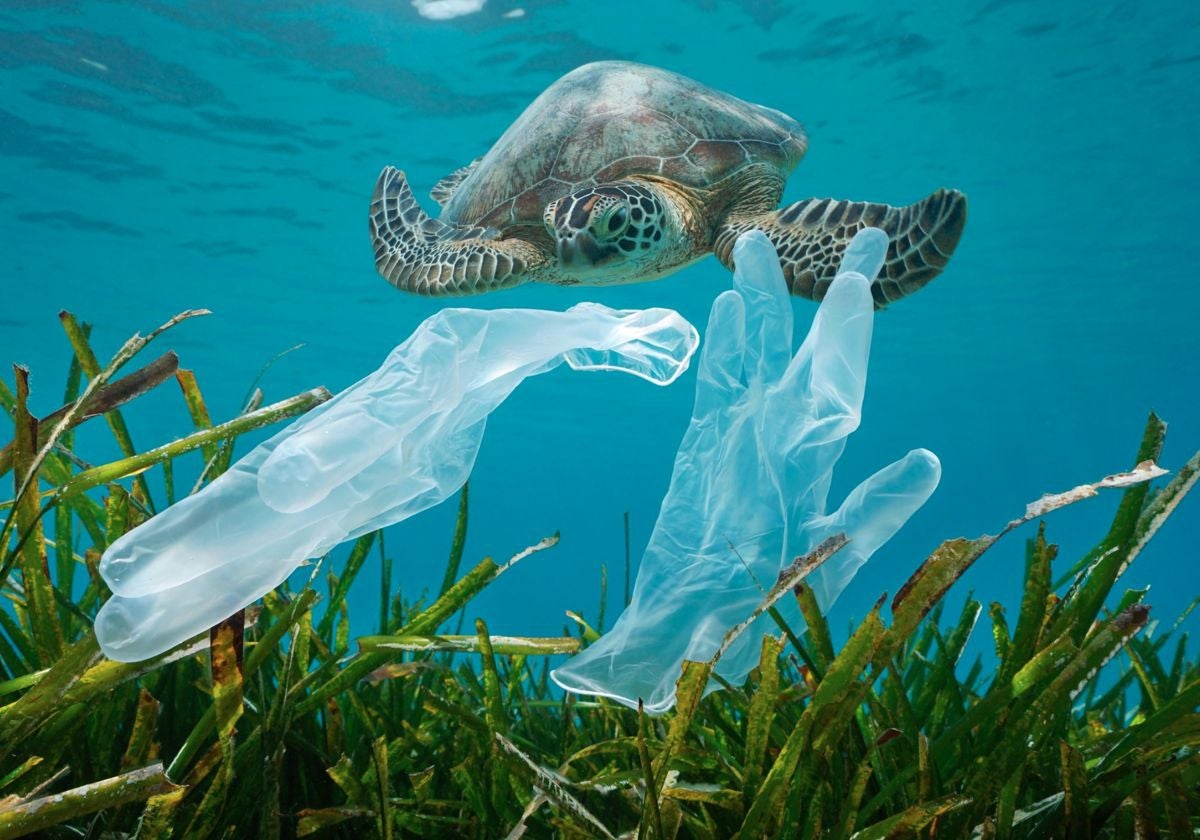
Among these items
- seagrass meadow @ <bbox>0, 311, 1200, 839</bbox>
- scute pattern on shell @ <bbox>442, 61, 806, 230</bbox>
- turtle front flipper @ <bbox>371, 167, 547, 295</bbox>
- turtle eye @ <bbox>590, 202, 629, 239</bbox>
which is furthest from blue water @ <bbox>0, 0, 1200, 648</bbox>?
seagrass meadow @ <bbox>0, 311, 1200, 839</bbox>

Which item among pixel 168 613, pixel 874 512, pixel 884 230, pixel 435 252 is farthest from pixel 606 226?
pixel 168 613

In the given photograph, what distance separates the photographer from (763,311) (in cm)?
159

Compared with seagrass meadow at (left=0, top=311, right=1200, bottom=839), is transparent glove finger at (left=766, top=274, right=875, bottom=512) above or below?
above

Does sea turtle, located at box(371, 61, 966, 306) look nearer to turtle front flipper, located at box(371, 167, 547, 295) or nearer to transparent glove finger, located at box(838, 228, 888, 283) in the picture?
turtle front flipper, located at box(371, 167, 547, 295)

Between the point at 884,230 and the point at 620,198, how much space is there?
168cm

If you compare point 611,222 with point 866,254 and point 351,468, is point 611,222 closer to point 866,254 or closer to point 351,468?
point 866,254

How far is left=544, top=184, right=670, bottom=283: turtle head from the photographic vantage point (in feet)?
14.5

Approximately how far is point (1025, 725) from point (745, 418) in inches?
27.7

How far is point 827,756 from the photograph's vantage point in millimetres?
1072

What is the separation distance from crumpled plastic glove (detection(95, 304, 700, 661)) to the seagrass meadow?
3.0 inches

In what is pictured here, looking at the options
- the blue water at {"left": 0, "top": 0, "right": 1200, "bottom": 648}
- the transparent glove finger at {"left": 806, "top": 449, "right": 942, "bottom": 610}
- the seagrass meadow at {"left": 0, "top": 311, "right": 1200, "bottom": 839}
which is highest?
the blue water at {"left": 0, "top": 0, "right": 1200, "bottom": 648}

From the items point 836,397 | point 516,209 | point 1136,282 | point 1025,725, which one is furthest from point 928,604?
point 1136,282

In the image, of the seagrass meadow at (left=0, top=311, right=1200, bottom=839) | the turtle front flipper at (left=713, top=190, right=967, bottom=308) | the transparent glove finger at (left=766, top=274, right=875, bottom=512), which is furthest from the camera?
the turtle front flipper at (left=713, top=190, right=967, bottom=308)

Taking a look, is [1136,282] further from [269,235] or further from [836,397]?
[836,397]
